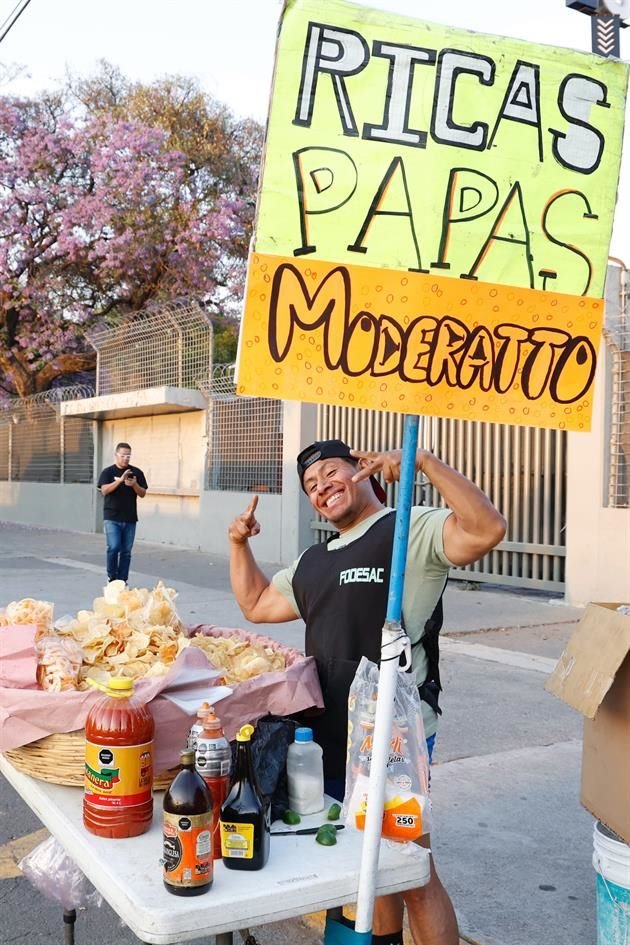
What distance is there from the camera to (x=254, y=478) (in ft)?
51.4

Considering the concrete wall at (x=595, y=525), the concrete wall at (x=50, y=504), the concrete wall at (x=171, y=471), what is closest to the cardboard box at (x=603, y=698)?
the concrete wall at (x=595, y=525)

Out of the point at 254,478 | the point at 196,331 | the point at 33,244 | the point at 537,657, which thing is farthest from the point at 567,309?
the point at 33,244

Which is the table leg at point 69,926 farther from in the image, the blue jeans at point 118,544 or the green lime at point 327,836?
the blue jeans at point 118,544

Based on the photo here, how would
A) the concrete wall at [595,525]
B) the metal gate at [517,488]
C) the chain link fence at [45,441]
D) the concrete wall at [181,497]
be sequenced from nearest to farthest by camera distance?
the concrete wall at [595,525] → the metal gate at [517,488] → the concrete wall at [181,497] → the chain link fence at [45,441]

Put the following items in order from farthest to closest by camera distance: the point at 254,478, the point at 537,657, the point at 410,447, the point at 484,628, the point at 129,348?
the point at 129,348 → the point at 254,478 → the point at 484,628 → the point at 537,657 → the point at 410,447

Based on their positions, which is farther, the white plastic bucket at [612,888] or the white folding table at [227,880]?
the white plastic bucket at [612,888]

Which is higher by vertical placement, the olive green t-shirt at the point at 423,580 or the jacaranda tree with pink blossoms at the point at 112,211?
the jacaranda tree with pink blossoms at the point at 112,211

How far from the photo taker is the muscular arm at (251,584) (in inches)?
121

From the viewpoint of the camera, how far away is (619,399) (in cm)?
970

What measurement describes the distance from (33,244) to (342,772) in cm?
2198

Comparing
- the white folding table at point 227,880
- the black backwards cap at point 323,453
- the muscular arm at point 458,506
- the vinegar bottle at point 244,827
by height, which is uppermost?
the black backwards cap at point 323,453

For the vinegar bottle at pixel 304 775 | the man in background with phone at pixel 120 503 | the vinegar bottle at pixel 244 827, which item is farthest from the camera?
the man in background with phone at pixel 120 503

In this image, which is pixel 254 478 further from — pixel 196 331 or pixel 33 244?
pixel 33 244

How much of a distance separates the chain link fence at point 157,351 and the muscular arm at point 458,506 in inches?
552
